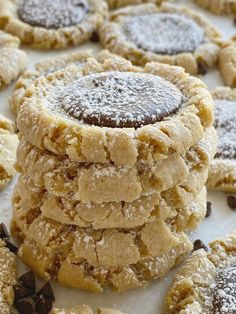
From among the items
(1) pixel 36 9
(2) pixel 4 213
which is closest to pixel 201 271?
(2) pixel 4 213

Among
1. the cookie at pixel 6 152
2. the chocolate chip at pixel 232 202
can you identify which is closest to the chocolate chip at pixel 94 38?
the cookie at pixel 6 152

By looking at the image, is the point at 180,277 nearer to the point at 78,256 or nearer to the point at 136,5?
the point at 78,256

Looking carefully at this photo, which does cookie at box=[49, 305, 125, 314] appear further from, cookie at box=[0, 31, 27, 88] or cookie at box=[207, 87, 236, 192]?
cookie at box=[0, 31, 27, 88]

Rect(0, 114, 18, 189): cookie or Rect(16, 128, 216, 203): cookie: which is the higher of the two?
Rect(16, 128, 216, 203): cookie

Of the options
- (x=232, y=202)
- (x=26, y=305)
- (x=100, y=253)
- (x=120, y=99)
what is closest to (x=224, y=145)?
(x=232, y=202)

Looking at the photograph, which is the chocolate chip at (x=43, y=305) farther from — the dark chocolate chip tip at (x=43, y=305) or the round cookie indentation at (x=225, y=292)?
the round cookie indentation at (x=225, y=292)

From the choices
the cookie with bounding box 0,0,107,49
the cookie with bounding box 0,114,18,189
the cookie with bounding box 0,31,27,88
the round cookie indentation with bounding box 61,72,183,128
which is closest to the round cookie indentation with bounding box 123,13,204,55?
the cookie with bounding box 0,0,107,49

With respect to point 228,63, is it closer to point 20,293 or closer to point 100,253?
point 100,253
